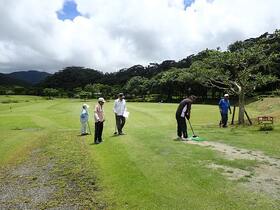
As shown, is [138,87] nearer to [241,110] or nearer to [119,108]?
[241,110]

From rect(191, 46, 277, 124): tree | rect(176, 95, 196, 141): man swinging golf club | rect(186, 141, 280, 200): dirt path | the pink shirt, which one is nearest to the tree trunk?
rect(191, 46, 277, 124): tree

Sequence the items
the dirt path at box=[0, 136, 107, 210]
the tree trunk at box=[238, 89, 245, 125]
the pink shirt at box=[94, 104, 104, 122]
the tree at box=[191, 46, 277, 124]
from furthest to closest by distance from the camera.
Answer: the tree at box=[191, 46, 277, 124] < the tree trunk at box=[238, 89, 245, 125] < the pink shirt at box=[94, 104, 104, 122] < the dirt path at box=[0, 136, 107, 210]

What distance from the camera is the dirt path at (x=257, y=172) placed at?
35.2 feet

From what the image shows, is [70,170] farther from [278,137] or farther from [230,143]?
[278,137]

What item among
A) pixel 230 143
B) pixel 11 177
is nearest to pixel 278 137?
pixel 230 143

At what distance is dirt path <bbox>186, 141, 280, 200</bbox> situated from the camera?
10.7 meters

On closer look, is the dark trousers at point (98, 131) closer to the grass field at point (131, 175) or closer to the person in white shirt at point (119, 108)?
the grass field at point (131, 175)

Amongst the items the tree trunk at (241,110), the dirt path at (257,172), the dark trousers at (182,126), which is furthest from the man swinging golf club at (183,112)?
the tree trunk at (241,110)

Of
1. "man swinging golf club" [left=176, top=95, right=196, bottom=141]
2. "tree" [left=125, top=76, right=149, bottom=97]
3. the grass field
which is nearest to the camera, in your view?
the grass field

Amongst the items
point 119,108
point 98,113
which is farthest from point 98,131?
point 119,108

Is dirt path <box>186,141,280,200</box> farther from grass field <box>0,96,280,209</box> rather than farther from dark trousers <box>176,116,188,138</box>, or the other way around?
dark trousers <box>176,116,188,138</box>

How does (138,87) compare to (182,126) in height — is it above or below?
above

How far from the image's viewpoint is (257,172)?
12422 millimetres

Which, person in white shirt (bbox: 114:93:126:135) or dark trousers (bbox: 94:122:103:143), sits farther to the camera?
person in white shirt (bbox: 114:93:126:135)
